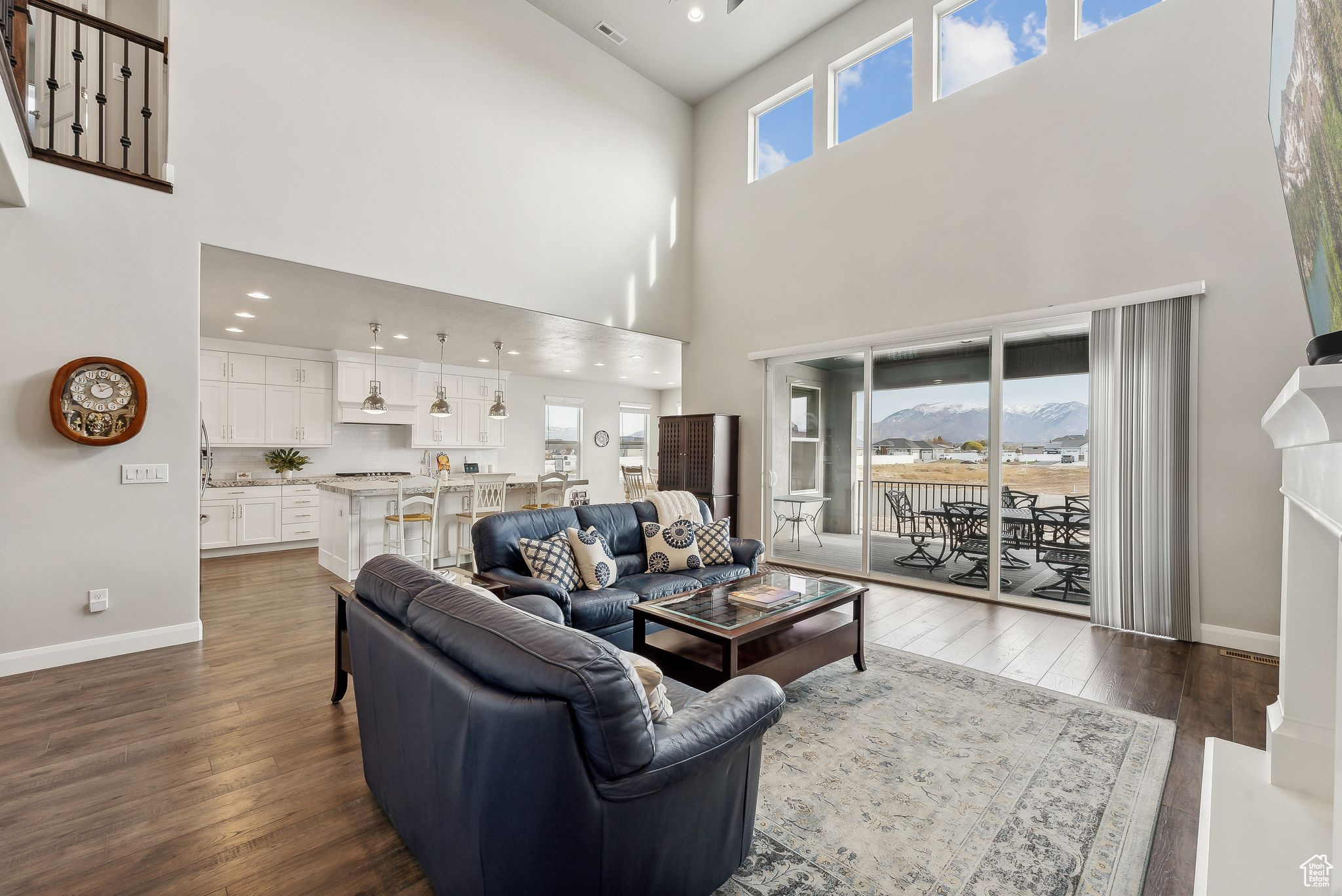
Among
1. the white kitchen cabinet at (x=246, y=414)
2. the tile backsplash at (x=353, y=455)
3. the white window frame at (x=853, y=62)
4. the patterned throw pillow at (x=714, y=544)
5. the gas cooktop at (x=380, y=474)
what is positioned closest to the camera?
the patterned throw pillow at (x=714, y=544)

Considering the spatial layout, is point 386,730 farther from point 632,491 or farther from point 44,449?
point 632,491

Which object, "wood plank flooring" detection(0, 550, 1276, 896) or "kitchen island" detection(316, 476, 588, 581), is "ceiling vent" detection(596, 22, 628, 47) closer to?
"kitchen island" detection(316, 476, 588, 581)

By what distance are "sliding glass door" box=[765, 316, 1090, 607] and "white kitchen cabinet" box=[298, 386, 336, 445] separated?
595cm

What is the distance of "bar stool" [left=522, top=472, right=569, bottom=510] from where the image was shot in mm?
6660

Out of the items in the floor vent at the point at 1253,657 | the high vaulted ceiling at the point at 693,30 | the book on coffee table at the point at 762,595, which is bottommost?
the floor vent at the point at 1253,657

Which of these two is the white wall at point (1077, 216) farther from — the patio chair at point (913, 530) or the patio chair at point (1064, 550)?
the patio chair at point (913, 530)

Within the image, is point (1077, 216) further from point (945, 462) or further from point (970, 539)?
point (970, 539)

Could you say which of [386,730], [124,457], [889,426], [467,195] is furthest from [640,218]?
[386,730]

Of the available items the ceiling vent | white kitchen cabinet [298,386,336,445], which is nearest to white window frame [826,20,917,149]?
the ceiling vent

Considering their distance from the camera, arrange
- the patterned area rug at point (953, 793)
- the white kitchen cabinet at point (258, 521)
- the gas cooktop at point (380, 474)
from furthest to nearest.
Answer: the gas cooktop at point (380, 474), the white kitchen cabinet at point (258, 521), the patterned area rug at point (953, 793)

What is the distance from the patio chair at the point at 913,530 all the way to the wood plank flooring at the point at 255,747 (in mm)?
973

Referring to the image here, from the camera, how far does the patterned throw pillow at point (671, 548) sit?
3.96 m

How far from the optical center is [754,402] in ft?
20.9

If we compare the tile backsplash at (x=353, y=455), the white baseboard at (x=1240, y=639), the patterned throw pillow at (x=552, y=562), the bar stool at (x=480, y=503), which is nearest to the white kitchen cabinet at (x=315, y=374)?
the tile backsplash at (x=353, y=455)
